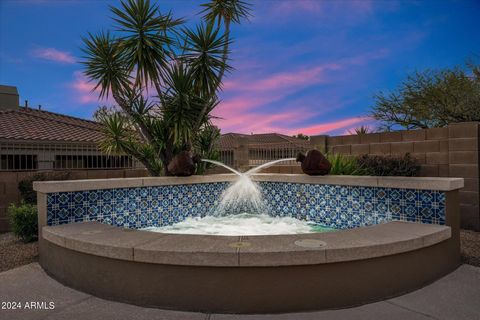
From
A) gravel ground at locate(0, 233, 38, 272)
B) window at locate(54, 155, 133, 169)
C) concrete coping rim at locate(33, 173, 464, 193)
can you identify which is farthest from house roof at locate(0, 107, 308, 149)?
gravel ground at locate(0, 233, 38, 272)

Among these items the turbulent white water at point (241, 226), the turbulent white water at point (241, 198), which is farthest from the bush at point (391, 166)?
the turbulent white water at point (241, 198)

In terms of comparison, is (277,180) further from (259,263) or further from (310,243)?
(259,263)

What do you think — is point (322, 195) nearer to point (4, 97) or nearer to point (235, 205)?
point (235, 205)

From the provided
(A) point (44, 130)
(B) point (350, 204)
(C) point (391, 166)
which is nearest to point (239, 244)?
(B) point (350, 204)

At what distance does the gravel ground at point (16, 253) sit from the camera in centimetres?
450

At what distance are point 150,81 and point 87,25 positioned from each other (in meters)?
2.27

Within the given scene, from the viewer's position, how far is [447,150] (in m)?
6.91

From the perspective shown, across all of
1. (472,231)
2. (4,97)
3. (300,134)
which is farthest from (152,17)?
(300,134)

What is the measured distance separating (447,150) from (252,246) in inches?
243

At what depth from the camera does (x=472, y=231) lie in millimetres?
6234

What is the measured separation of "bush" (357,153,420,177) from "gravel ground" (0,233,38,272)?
280 inches

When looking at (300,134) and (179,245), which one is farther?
(300,134)

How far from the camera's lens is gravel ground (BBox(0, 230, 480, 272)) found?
4.39m

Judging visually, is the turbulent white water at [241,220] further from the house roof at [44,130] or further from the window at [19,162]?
the window at [19,162]
